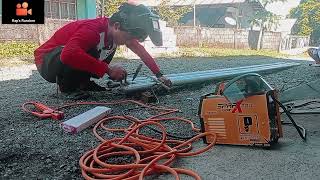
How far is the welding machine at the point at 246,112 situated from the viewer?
1884 millimetres

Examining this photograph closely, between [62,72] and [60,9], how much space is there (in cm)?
909

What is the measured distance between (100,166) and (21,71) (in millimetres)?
5132

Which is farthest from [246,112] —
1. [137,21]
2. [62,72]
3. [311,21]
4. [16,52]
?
[311,21]

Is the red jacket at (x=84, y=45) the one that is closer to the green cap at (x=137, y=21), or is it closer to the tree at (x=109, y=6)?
the green cap at (x=137, y=21)

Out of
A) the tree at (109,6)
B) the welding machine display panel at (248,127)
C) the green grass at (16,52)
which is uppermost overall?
the tree at (109,6)

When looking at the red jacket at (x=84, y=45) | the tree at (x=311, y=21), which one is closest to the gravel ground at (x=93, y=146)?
the red jacket at (x=84, y=45)

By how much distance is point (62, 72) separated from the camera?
3.30 meters

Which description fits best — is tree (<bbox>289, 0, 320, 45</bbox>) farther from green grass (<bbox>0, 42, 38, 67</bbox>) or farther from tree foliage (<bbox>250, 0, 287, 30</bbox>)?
green grass (<bbox>0, 42, 38, 67</bbox>)

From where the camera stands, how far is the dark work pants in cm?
319

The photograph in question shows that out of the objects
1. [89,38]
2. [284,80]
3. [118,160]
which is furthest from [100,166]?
[284,80]

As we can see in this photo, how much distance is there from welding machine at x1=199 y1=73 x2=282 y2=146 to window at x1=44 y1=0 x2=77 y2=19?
10.6 metres

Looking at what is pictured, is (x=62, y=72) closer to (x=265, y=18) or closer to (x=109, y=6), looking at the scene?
(x=109, y=6)

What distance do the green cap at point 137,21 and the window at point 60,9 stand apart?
9.32 metres

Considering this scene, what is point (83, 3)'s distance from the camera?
1177 cm
